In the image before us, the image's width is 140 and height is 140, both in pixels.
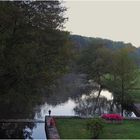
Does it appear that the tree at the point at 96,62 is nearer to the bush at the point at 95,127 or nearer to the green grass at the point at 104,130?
the green grass at the point at 104,130

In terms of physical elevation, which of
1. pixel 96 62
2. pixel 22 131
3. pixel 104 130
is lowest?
pixel 22 131

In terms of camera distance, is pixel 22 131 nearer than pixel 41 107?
Yes

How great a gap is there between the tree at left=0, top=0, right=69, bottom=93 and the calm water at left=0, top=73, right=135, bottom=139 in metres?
2.17

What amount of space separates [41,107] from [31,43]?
56.5 feet

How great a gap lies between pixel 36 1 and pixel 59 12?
4.52 metres

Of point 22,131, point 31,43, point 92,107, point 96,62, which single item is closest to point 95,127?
point 22,131

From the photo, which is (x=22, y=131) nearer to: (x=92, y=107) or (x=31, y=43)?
(x=31, y=43)

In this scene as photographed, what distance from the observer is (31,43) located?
35.7 meters

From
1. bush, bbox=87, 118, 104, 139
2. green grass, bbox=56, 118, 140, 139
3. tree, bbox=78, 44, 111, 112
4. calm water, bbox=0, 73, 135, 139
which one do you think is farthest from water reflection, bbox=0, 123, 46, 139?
tree, bbox=78, 44, 111, 112

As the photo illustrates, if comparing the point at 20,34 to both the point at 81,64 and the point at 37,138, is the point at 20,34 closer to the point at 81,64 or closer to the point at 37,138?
the point at 37,138

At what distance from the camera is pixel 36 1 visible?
40.3 meters

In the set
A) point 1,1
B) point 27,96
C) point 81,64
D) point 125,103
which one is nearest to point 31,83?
point 27,96

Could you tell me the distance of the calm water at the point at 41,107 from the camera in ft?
113

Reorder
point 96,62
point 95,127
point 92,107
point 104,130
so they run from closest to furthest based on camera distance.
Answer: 1. point 95,127
2. point 104,130
3. point 92,107
4. point 96,62
